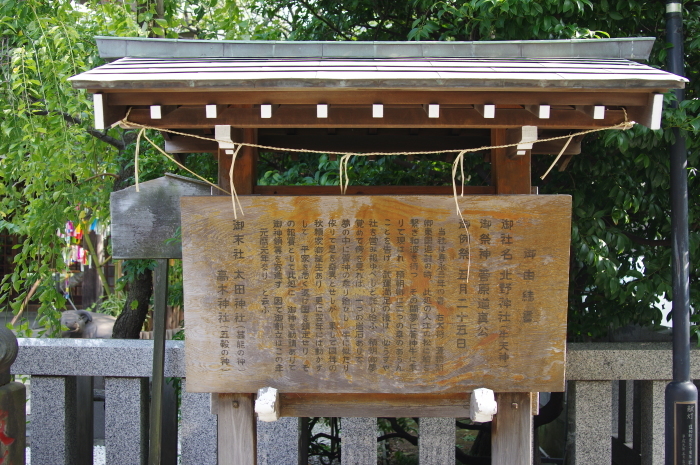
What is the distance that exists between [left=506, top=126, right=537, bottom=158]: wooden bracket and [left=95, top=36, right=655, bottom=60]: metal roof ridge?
601 mm

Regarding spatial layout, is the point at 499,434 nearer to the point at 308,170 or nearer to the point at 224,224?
the point at 224,224

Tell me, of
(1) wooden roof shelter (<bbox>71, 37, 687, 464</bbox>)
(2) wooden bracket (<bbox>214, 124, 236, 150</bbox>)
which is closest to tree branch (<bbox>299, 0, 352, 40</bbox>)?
(1) wooden roof shelter (<bbox>71, 37, 687, 464</bbox>)

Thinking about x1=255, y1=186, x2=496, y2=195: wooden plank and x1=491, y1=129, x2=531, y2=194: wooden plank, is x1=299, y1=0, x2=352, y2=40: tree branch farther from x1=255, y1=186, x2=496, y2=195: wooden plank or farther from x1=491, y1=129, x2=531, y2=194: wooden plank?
x1=491, y1=129, x2=531, y2=194: wooden plank

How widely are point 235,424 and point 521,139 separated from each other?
250cm

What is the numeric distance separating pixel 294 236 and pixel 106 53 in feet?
5.73

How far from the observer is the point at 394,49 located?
3885mm

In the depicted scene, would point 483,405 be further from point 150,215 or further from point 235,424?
point 150,215

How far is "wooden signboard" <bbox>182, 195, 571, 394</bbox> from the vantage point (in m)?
3.54

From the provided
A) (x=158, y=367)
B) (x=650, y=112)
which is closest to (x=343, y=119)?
(x=650, y=112)

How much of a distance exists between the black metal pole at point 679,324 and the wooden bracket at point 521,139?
1278 millimetres

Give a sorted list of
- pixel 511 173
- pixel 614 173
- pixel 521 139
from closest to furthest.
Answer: pixel 521 139
pixel 511 173
pixel 614 173

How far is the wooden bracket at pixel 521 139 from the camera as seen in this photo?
3.36m

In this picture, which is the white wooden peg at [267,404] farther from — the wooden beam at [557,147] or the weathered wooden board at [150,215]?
the wooden beam at [557,147]

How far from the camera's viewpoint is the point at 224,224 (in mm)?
3543
